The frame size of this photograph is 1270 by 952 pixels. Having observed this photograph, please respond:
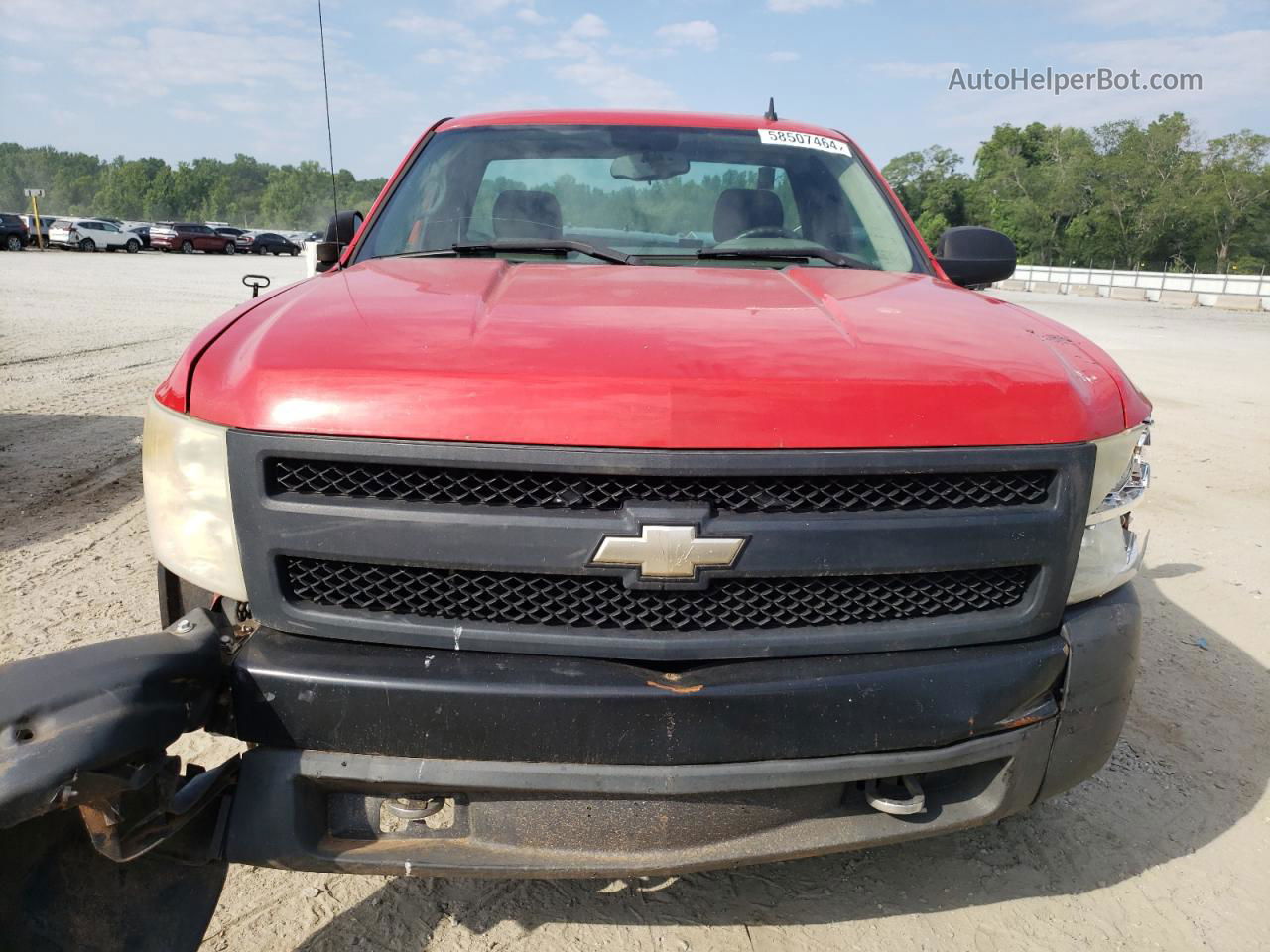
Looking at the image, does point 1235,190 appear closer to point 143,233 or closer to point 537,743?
point 143,233

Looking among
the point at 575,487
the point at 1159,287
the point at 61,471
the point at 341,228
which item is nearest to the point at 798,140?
the point at 341,228

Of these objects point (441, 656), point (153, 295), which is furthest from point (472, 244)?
point (153, 295)

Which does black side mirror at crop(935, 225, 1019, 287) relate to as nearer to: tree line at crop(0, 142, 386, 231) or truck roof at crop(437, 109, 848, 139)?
truck roof at crop(437, 109, 848, 139)

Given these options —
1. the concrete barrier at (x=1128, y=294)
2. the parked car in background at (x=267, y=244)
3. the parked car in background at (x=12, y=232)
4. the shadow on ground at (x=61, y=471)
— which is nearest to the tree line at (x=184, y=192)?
the parked car in background at (x=267, y=244)

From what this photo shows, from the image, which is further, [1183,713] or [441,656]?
[1183,713]

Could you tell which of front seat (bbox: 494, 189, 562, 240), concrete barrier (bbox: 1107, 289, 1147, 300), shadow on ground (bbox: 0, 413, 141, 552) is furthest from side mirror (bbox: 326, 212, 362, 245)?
concrete barrier (bbox: 1107, 289, 1147, 300)

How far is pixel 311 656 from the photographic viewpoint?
1.82 metres

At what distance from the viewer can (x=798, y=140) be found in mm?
3580

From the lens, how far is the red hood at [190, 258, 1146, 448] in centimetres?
174

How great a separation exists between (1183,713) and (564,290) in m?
2.77

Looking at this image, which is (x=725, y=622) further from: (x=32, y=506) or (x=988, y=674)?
(x=32, y=506)

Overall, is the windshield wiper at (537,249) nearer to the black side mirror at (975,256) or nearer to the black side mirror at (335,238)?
the black side mirror at (335,238)

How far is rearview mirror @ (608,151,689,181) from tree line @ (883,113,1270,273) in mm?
74277

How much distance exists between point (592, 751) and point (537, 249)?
5.47 feet
